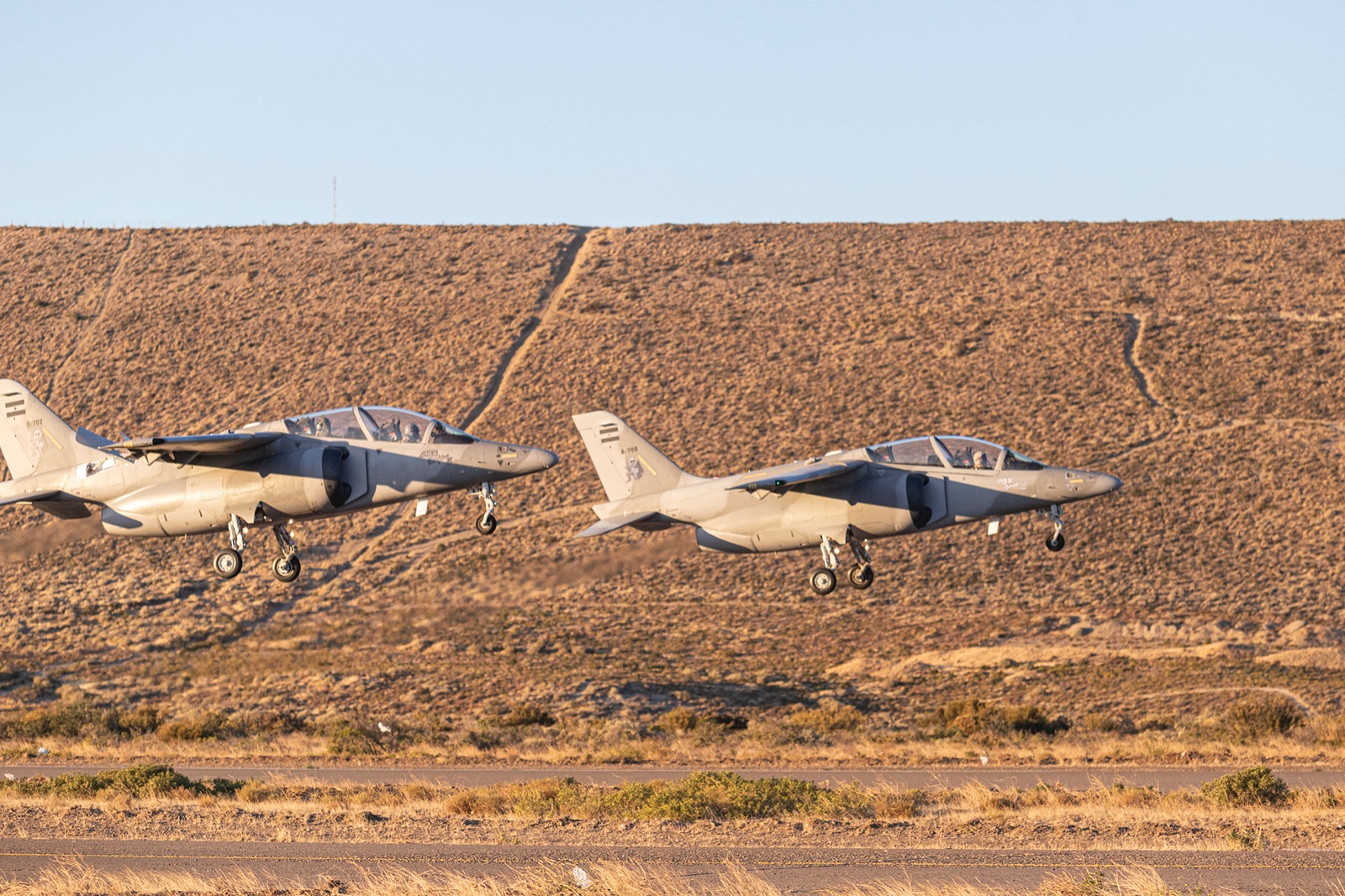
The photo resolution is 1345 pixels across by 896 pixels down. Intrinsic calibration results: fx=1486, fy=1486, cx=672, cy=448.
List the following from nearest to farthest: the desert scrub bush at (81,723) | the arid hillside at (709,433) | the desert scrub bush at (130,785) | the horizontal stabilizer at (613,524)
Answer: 1. the horizontal stabilizer at (613,524)
2. the desert scrub bush at (130,785)
3. the desert scrub bush at (81,723)
4. the arid hillside at (709,433)

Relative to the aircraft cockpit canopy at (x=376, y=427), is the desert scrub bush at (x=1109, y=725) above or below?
below

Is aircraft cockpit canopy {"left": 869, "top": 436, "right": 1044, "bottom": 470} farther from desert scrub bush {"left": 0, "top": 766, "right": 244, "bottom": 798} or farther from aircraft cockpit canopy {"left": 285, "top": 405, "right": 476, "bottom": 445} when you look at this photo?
desert scrub bush {"left": 0, "top": 766, "right": 244, "bottom": 798}

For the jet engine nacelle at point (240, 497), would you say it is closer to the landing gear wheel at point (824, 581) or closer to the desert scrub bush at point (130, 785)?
the desert scrub bush at point (130, 785)

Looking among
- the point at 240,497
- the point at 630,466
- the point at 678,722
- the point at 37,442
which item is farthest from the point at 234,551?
the point at 678,722

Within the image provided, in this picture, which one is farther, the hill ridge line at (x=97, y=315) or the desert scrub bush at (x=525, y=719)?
the hill ridge line at (x=97, y=315)

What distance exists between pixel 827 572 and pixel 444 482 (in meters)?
10.1

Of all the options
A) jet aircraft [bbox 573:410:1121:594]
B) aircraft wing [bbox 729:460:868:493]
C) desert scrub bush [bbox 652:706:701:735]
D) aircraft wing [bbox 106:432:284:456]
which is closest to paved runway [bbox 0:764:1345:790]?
desert scrub bush [bbox 652:706:701:735]

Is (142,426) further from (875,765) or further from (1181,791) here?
(1181,791)

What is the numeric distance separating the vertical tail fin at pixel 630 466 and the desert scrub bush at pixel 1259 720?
22.4 meters

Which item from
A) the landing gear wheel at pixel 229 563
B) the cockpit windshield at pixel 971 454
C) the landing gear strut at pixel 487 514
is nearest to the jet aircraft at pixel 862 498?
the cockpit windshield at pixel 971 454

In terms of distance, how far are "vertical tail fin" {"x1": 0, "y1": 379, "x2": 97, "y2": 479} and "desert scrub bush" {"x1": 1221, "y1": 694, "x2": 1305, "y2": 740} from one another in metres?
37.3

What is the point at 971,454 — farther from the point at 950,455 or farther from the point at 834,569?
the point at 834,569

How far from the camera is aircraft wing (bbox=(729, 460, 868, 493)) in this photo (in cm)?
3697

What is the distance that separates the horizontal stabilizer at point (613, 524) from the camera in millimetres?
36656
